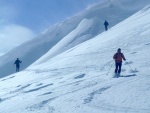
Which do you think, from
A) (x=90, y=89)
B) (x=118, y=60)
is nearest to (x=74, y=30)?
(x=118, y=60)

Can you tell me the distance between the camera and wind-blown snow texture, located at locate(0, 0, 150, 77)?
63.0 meters

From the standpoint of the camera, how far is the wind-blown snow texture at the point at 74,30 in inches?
2479

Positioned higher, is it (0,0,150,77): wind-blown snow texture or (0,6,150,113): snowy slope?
(0,0,150,77): wind-blown snow texture

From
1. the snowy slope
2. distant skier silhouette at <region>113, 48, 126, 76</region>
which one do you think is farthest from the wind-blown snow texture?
distant skier silhouette at <region>113, 48, 126, 76</region>

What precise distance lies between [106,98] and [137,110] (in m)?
2.47

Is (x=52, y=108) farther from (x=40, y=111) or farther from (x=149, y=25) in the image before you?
(x=149, y=25)

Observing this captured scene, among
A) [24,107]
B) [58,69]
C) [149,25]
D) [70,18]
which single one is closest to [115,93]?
[24,107]

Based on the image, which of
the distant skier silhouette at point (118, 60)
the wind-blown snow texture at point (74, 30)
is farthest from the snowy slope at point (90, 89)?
the wind-blown snow texture at point (74, 30)

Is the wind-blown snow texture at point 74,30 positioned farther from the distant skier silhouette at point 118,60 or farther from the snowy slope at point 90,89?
the distant skier silhouette at point 118,60

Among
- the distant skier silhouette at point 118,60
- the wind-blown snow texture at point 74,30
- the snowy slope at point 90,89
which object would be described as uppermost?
the wind-blown snow texture at point 74,30

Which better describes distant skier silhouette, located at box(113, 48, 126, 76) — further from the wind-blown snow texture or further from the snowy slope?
the wind-blown snow texture

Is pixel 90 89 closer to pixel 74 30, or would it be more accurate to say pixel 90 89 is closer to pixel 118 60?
A: pixel 118 60

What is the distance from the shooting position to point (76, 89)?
18188mm

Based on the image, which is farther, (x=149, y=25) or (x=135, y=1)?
(x=135, y=1)
